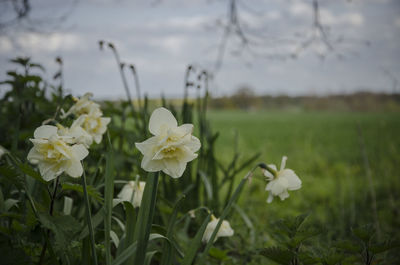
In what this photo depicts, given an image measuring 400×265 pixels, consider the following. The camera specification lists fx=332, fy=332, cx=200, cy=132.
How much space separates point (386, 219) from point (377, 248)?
2.17m

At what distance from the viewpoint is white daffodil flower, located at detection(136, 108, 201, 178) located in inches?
28.9

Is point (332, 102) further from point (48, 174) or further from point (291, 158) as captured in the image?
point (48, 174)

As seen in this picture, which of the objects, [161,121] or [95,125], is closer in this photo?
[161,121]

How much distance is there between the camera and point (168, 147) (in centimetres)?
73

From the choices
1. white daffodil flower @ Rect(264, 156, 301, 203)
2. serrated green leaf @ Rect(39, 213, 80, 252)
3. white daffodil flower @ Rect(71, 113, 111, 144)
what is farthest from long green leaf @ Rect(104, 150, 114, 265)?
white daffodil flower @ Rect(264, 156, 301, 203)

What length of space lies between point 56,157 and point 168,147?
0.26m

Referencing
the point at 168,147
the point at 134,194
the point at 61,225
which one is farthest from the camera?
the point at 134,194

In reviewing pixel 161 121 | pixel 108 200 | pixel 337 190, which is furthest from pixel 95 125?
pixel 337 190

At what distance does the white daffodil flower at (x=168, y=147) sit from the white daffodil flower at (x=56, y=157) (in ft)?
0.49

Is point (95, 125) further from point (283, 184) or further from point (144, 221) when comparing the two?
point (283, 184)

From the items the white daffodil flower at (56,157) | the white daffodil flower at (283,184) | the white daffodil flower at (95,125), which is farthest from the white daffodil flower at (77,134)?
the white daffodil flower at (283,184)

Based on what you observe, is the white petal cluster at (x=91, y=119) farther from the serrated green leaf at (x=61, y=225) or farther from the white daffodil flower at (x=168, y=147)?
the white daffodil flower at (x=168, y=147)

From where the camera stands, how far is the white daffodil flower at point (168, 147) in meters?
0.73

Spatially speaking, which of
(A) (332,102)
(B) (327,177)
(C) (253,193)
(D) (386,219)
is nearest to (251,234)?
(D) (386,219)
